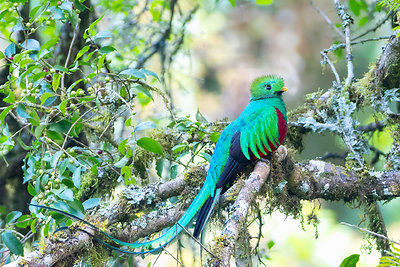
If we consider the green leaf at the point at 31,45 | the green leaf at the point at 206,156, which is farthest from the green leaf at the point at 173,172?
the green leaf at the point at 31,45

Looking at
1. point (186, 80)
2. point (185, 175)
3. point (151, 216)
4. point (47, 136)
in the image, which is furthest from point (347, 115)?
point (186, 80)

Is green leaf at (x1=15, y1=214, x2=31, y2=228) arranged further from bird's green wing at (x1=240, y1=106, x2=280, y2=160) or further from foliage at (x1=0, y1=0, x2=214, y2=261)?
bird's green wing at (x1=240, y1=106, x2=280, y2=160)

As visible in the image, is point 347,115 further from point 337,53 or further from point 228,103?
point 228,103

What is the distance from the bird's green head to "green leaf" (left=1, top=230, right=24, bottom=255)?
139 cm

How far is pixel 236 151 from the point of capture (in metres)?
2.39

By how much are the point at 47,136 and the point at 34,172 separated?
0.18 metres

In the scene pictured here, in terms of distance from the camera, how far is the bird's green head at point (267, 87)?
2.75 meters

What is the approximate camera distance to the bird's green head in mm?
2746

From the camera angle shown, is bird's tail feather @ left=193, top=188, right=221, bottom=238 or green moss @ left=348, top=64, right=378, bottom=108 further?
green moss @ left=348, top=64, right=378, bottom=108

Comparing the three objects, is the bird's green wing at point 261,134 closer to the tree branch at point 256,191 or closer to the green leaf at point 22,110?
the tree branch at point 256,191

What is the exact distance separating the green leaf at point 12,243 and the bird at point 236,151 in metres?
0.37

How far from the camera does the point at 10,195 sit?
3.33m

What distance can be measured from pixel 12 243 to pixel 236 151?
1.06 m

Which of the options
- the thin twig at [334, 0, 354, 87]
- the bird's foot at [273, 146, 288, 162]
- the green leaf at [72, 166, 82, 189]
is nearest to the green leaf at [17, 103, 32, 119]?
the green leaf at [72, 166, 82, 189]
